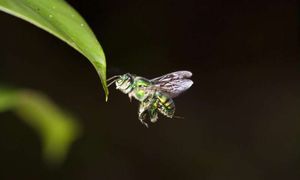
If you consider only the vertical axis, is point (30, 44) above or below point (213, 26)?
above

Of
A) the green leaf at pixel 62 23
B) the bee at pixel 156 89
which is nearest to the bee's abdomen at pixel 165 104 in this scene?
the bee at pixel 156 89

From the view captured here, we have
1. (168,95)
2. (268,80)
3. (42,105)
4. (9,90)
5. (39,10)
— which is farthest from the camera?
(268,80)

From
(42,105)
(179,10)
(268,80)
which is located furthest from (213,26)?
(42,105)

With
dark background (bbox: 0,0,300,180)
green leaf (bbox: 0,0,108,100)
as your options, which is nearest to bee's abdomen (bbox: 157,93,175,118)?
green leaf (bbox: 0,0,108,100)

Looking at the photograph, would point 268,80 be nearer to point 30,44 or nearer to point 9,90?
point 30,44

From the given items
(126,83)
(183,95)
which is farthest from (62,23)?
(183,95)

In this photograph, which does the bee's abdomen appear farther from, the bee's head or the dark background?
the dark background

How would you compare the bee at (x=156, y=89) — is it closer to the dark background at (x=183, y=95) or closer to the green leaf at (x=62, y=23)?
the green leaf at (x=62, y=23)
